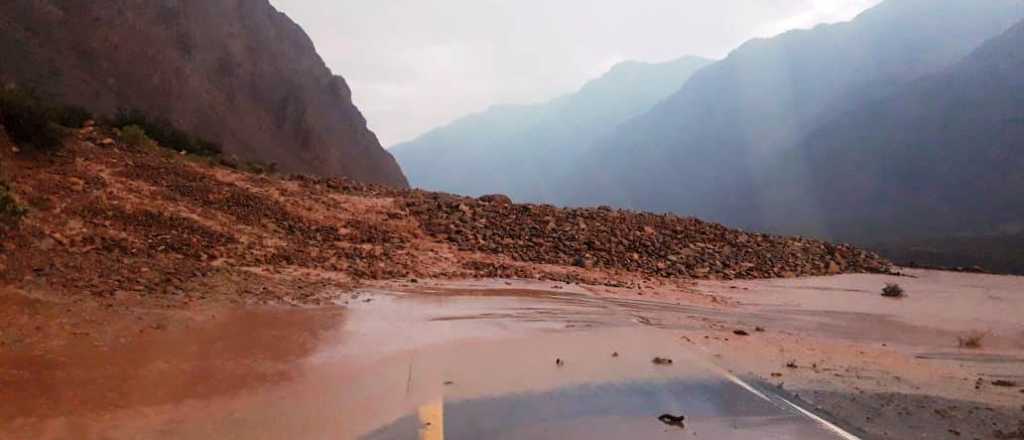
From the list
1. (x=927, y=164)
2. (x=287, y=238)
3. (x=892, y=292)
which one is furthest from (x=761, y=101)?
(x=287, y=238)

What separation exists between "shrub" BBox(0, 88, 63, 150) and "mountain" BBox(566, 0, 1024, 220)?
258ft

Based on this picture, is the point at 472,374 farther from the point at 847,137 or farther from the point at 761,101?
the point at 761,101

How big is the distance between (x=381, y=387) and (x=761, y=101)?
395ft

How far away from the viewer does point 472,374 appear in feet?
19.7

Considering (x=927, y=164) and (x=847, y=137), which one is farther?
(x=847, y=137)

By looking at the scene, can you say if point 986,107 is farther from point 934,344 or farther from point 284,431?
point 284,431

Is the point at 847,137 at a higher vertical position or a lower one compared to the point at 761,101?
lower

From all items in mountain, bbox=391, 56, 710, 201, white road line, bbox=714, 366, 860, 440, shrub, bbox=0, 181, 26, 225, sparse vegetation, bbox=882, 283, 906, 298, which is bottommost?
white road line, bbox=714, 366, 860, 440

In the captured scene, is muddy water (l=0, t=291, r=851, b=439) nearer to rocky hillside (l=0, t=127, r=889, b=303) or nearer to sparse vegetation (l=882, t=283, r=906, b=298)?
rocky hillside (l=0, t=127, r=889, b=303)

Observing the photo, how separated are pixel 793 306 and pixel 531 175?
15149 centimetres

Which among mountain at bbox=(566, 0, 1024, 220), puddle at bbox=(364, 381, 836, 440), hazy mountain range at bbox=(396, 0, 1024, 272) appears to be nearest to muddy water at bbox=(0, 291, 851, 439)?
puddle at bbox=(364, 381, 836, 440)

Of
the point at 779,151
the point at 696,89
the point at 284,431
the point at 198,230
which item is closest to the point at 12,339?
the point at 284,431

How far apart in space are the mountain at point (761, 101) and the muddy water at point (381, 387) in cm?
8017

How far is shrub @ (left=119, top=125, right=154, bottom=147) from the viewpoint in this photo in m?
15.7
